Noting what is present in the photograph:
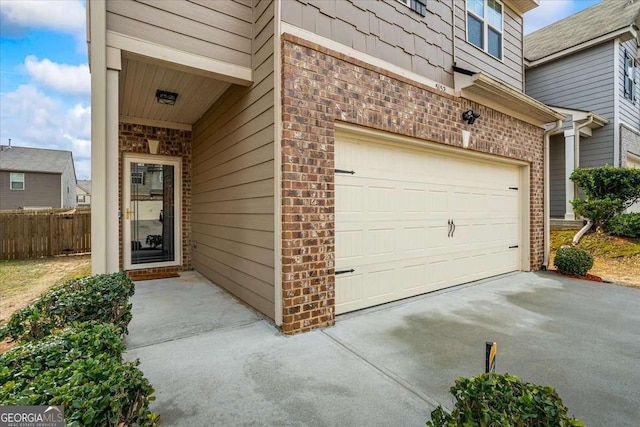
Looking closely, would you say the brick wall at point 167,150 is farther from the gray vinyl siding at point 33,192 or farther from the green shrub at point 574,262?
the gray vinyl siding at point 33,192

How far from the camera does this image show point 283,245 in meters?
3.20

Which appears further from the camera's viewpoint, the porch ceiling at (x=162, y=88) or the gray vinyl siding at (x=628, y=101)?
the gray vinyl siding at (x=628, y=101)

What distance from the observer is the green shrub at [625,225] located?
24.7ft

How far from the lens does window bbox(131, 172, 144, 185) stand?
20.1ft

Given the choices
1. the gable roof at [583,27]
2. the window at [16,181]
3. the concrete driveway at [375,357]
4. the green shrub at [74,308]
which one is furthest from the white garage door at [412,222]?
the window at [16,181]

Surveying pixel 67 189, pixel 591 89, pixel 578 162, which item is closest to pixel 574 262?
pixel 578 162

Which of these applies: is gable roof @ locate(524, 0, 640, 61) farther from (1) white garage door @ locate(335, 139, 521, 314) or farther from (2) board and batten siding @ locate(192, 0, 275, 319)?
(2) board and batten siding @ locate(192, 0, 275, 319)

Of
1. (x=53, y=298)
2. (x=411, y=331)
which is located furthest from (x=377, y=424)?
(x=53, y=298)

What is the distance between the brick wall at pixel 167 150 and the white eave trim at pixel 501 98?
17.0ft

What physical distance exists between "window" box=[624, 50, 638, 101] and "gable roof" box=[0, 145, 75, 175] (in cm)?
2830

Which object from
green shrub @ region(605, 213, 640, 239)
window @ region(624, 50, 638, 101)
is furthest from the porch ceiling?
window @ region(624, 50, 638, 101)

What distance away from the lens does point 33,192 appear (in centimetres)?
1977

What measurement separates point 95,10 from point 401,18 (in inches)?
141

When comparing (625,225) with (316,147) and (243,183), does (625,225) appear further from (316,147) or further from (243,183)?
(243,183)
